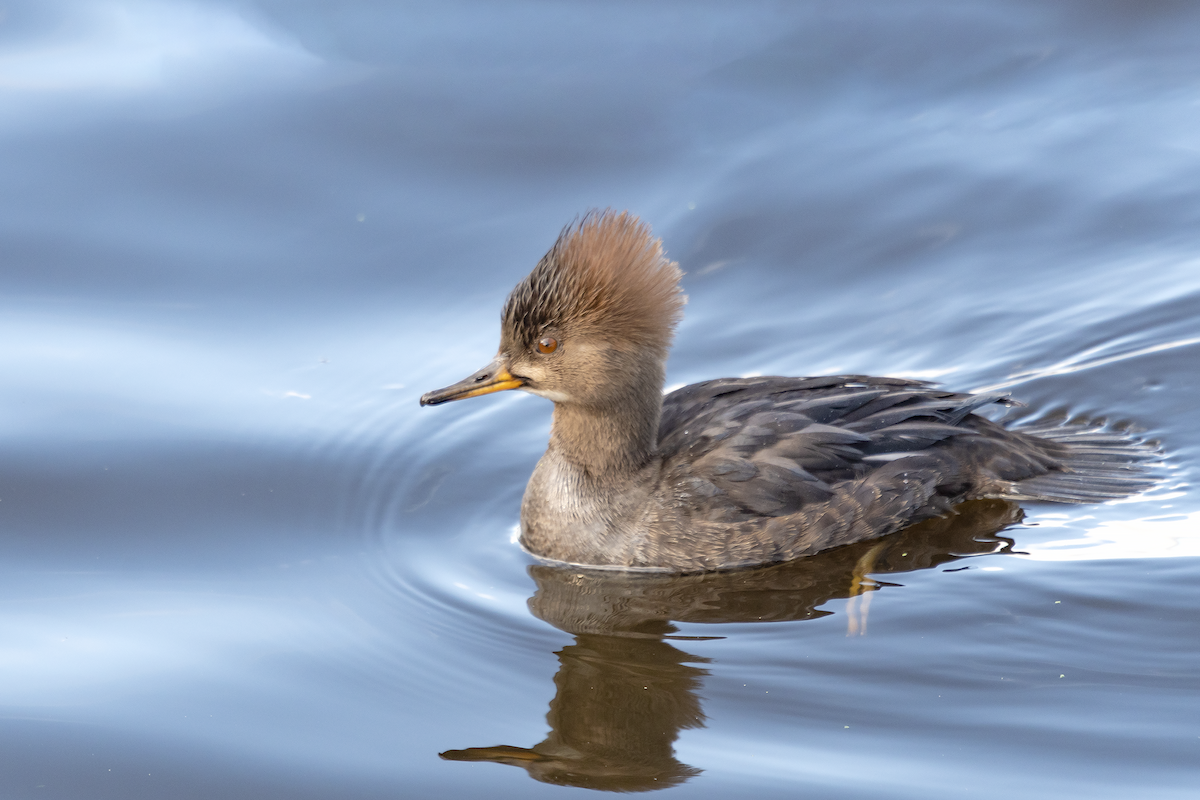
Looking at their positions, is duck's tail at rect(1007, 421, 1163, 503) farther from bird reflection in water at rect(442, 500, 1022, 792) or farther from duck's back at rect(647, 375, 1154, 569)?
bird reflection in water at rect(442, 500, 1022, 792)

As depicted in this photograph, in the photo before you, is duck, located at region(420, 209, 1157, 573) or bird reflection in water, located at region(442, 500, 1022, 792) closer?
bird reflection in water, located at region(442, 500, 1022, 792)

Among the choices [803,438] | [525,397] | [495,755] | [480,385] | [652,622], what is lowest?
[495,755]

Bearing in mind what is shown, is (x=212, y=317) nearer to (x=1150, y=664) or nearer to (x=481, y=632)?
(x=481, y=632)

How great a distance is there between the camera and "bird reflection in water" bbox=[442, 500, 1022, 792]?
5.45m

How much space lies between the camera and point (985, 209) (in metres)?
9.55

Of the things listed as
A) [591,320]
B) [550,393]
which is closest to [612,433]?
[550,393]

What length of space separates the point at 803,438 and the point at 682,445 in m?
0.60

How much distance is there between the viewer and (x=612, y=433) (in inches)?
271

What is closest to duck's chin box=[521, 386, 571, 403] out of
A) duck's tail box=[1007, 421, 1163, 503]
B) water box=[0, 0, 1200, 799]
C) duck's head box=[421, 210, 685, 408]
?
duck's head box=[421, 210, 685, 408]

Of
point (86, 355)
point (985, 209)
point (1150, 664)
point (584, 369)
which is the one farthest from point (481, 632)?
point (985, 209)

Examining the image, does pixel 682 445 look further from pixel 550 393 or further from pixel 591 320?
pixel 591 320

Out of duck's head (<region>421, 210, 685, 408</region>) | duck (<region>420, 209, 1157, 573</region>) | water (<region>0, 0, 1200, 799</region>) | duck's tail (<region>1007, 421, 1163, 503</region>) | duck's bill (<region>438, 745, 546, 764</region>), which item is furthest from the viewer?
duck's tail (<region>1007, 421, 1163, 503</region>)

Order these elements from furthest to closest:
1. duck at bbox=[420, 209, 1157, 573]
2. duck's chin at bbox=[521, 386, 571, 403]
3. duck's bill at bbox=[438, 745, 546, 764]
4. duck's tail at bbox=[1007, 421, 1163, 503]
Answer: duck's tail at bbox=[1007, 421, 1163, 503] → duck's chin at bbox=[521, 386, 571, 403] → duck at bbox=[420, 209, 1157, 573] → duck's bill at bbox=[438, 745, 546, 764]

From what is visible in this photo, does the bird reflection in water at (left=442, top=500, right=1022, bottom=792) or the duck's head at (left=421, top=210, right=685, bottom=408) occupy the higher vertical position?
the duck's head at (left=421, top=210, right=685, bottom=408)
